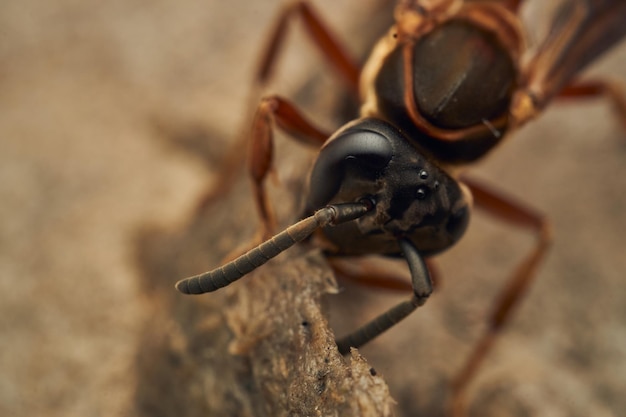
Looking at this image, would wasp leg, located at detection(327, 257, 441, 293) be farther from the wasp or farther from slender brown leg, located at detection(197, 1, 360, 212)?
slender brown leg, located at detection(197, 1, 360, 212)

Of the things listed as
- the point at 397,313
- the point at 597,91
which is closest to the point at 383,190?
the point at 397,313

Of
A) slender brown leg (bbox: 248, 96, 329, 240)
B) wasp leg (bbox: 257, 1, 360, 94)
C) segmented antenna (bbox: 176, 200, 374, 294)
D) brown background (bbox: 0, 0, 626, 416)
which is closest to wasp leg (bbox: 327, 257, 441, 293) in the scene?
brown background (bbox: 0, 0, 626, 416)

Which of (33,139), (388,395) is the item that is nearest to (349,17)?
(33,139)

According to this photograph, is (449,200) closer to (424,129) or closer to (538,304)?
(424,129)

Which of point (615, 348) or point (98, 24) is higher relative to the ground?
point (98, 24)

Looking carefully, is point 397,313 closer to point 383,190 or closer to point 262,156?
point 383,190

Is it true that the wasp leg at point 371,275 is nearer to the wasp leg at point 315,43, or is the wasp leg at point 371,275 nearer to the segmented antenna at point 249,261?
the segmented antenna at point 249,261
